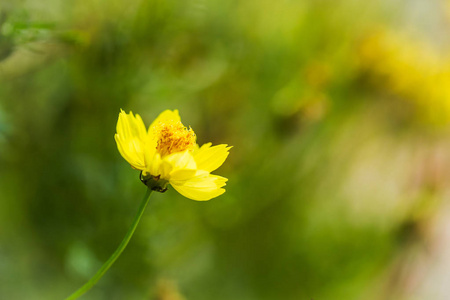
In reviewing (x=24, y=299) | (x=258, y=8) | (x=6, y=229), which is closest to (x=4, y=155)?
(x=6, y=229)

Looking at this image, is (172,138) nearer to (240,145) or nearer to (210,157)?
(210,157)

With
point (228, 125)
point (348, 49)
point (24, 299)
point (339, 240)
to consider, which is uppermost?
point (348, 49)

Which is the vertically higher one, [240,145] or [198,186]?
[240,145]

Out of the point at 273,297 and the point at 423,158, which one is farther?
the point at 423,158

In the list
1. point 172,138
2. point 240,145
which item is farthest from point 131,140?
point 240,145

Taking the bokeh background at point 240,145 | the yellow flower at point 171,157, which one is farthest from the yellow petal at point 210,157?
the bokeh background at point 240,145

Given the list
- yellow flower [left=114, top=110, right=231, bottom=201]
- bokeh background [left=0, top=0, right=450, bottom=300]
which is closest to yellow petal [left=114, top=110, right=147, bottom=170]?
yellow flower [left=114, top=110, right=231, bottom=201]

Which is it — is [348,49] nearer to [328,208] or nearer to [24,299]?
[328,208]
